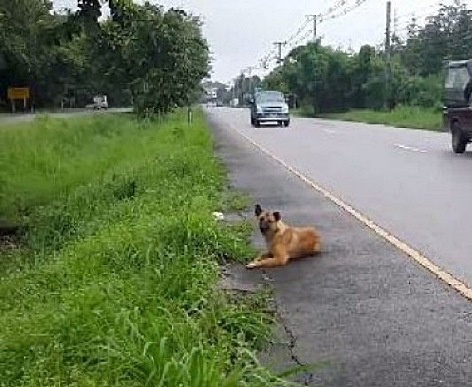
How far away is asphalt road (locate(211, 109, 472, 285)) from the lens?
31.8 feet

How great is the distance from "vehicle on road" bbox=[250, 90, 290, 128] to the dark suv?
23.8 metres

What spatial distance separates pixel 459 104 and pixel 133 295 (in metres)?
17.9

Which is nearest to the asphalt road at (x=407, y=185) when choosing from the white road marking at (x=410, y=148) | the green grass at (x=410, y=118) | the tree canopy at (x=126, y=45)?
the white road marking at (x=410, y=148)

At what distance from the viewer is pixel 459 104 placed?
23125 millimetres

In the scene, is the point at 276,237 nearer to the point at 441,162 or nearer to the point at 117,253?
the point at 117,253

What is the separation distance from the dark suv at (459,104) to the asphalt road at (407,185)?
422 millimetres

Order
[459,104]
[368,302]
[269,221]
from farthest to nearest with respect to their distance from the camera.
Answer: [459,104] < [269,221] < [368,302]

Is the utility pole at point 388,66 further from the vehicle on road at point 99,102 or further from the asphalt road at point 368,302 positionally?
the asphalt road at point 368,302

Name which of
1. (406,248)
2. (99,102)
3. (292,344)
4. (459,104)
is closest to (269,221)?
Result: (406,248)

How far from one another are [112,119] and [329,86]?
36049mm

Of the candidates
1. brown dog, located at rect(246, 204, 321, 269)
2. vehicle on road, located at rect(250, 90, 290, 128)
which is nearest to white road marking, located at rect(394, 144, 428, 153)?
brown dog, located at rect(246, 204, 321, 269)

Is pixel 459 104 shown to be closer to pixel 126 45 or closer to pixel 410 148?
pixel 410 148

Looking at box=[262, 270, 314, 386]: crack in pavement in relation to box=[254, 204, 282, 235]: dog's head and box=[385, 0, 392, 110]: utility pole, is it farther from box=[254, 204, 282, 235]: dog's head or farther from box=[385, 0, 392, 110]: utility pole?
box=[385, 0, 392, 110]: utility pole

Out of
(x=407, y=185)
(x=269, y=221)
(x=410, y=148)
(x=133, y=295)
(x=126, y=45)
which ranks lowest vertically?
(x=410, y=148)
